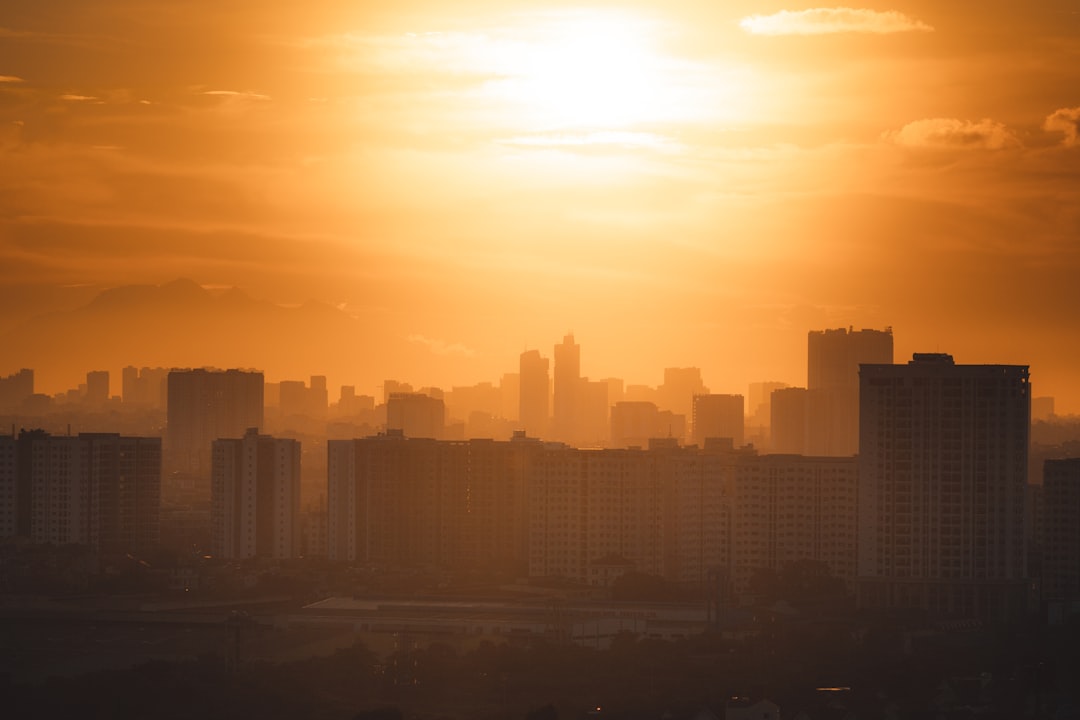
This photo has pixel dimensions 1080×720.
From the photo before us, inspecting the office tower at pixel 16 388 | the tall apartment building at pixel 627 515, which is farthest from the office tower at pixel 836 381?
the office tower at pixel 16 388

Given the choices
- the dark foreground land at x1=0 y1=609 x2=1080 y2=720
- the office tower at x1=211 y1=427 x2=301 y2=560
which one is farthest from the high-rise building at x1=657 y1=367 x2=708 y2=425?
the dark foreground land at x1=0 y1=609 x2=1080 y2=720

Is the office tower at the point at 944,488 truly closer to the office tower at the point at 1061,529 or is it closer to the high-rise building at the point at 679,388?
the office tower at the point at 1061,529

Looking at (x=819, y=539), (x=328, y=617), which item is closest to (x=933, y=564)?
(x=819, y=539)

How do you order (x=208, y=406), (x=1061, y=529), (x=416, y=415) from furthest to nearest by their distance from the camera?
1. (x=208, y=406)
2. (x=416, y=415)
3. (x=1061, y=529)

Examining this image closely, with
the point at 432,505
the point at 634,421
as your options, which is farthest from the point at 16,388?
the point at 432,505

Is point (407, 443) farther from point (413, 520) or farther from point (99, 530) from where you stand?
point (99, 530)

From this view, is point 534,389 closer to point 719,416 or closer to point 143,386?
point 719,416
